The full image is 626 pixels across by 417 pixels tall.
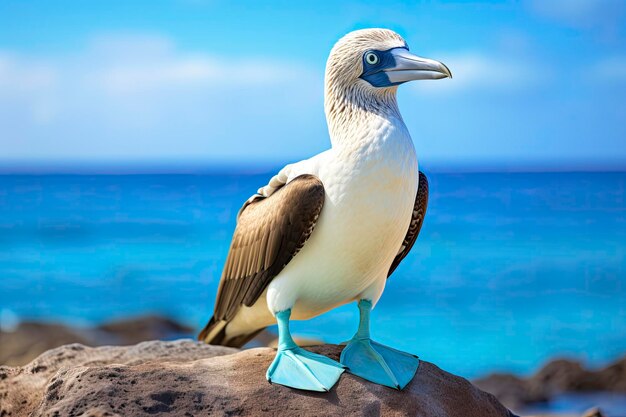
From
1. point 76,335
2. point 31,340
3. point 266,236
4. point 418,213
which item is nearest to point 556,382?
point 76,335

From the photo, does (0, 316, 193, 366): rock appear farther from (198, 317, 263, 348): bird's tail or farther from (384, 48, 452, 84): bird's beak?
(384, 48, 452, 84): bird's beak

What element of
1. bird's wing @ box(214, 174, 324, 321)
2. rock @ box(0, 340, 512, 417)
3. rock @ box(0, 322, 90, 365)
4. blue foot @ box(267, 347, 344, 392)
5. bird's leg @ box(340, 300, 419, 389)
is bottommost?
rock @ box(0, 322, 90, 365)

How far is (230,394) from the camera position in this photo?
12.6 feet

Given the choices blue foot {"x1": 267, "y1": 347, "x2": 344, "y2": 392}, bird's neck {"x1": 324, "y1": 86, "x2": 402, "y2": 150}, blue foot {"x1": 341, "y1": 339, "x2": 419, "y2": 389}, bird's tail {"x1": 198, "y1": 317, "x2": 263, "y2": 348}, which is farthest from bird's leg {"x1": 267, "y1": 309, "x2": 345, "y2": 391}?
bird's neck {"x1": 324, "y1": 86, "x2": 402, "y2": 150}

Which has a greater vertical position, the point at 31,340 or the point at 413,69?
the point at 413,69

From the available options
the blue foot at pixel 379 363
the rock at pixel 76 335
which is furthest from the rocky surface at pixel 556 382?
the blue foot at pixel 379 363

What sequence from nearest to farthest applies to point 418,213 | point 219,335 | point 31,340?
point 418,213
point 219,335
point 31,340

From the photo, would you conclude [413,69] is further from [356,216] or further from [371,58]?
[356,216]

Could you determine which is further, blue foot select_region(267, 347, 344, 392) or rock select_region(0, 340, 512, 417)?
blue foot select_region(267, 347, 344, 392)

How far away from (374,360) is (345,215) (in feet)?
2.76

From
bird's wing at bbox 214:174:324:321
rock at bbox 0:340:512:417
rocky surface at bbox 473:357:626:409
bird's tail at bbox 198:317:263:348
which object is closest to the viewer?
rock at bbox 0:340:512:417

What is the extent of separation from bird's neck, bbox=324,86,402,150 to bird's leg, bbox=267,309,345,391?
926 mm

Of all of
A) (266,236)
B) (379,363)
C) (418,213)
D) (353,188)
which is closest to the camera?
(353,188)

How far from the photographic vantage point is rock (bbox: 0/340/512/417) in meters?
3.74
